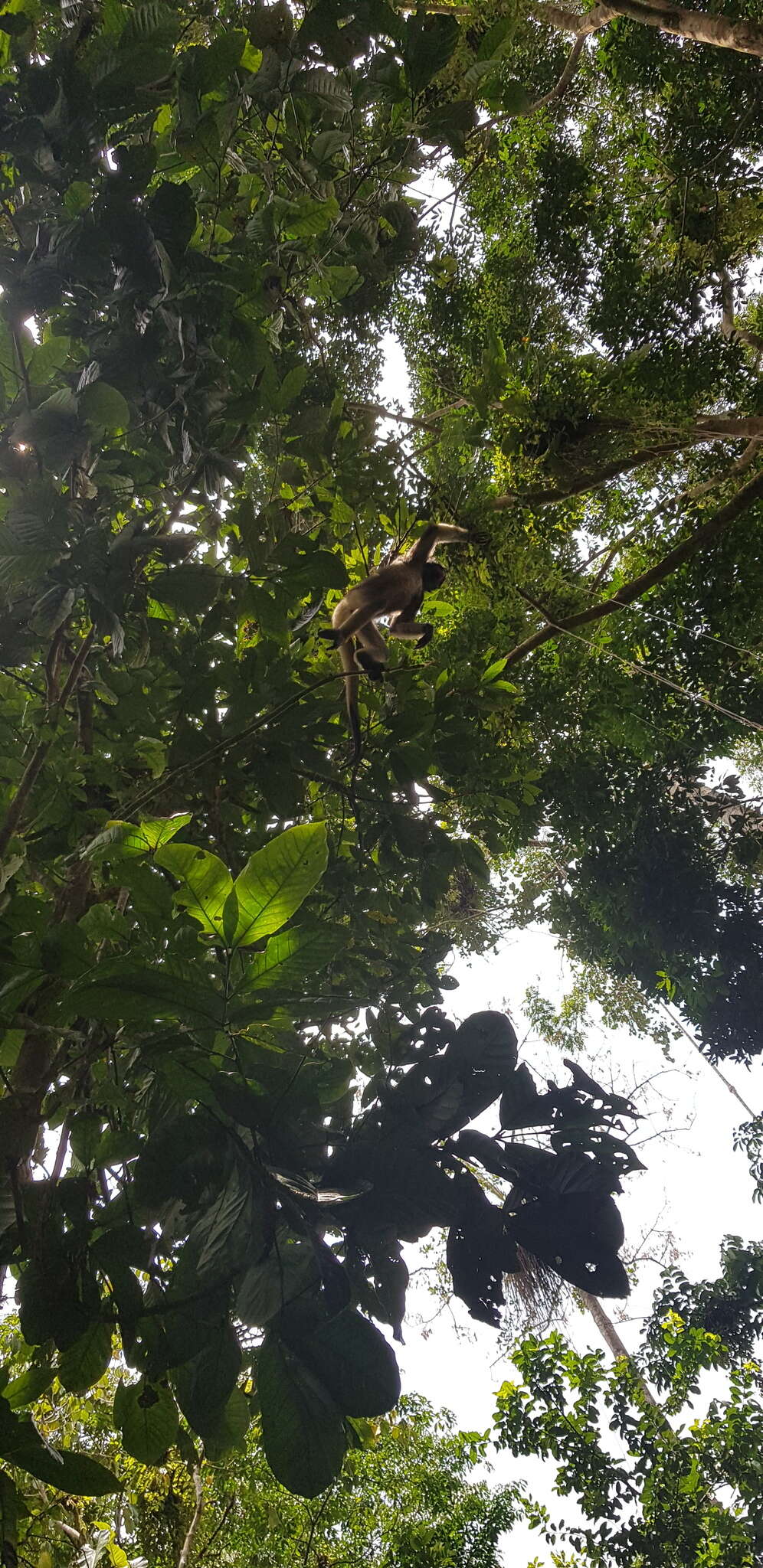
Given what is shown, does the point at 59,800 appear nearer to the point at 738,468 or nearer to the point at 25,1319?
the point at 25,1319

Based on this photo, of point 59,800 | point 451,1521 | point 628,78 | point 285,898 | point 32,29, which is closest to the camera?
point 285,898

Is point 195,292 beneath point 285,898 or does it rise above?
above

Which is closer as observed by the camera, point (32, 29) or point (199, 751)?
point (32, 29)

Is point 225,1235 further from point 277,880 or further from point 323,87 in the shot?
point 323,87

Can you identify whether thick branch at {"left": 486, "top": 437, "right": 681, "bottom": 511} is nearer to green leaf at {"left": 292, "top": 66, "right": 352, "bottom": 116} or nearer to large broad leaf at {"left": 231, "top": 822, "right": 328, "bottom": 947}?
green leaf at {"left": 292, "top": 66, "right": 352, "bottom": 116}

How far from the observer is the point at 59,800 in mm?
1528

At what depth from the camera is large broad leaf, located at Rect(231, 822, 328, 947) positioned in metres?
0.79

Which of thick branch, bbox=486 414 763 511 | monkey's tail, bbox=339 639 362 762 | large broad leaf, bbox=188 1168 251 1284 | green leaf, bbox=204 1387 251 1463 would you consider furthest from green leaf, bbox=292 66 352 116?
thick branch, bbox=486 414 763 511

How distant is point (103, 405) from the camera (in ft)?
3.68

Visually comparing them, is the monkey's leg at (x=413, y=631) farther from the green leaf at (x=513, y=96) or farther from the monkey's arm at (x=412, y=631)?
the green leaf at (x=513, y=96)

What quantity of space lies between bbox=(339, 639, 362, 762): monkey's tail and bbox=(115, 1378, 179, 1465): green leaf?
1322 mm

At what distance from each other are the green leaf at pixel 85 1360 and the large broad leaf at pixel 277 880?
1.73 feet

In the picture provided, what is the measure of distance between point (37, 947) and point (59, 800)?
65cm

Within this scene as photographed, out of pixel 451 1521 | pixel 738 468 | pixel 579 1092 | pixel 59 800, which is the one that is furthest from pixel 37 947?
pixel 738 468
